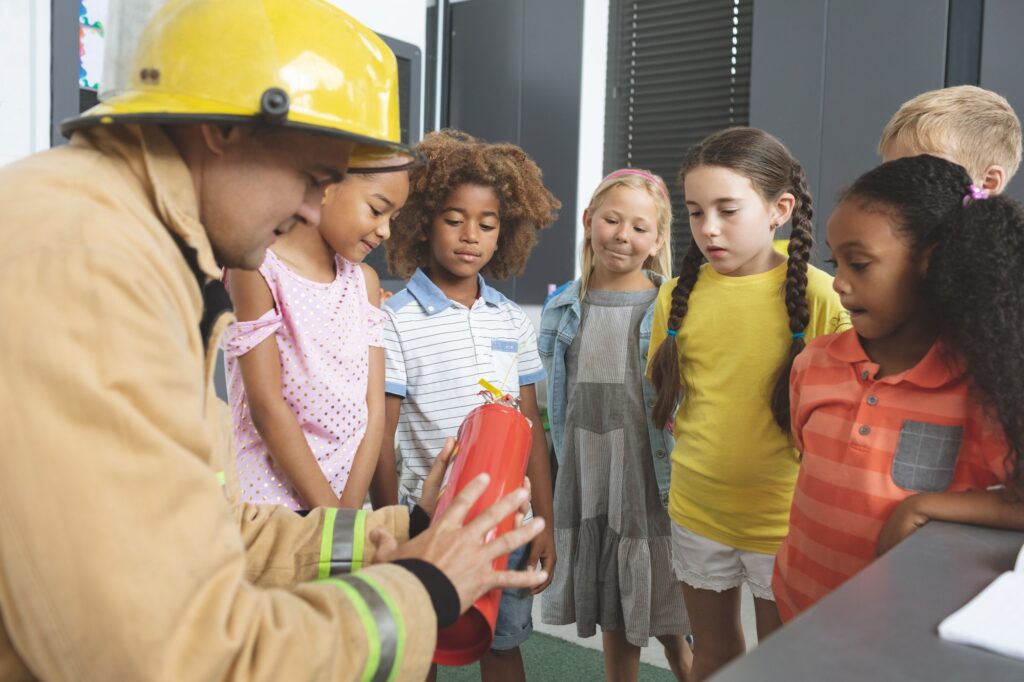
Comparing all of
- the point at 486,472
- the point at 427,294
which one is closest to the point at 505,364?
the point at 427,294

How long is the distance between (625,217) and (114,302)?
1.82 meters

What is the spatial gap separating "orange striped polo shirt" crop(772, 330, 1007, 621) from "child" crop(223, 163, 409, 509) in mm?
852

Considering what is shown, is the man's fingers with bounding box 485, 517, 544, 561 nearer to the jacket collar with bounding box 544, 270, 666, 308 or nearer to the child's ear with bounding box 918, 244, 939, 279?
the child's ear with bounding box 918, 244, 939, 279

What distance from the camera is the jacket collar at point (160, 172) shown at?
81 cm

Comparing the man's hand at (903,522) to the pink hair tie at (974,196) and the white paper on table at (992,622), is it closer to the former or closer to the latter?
the white paper on table at (992,622)

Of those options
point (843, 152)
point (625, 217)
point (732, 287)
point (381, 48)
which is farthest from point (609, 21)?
point (381, 48)

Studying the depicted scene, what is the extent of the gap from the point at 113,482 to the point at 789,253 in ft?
5.27

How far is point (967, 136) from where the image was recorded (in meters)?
1.86

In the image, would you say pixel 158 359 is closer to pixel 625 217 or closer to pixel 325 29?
pixel 325 29

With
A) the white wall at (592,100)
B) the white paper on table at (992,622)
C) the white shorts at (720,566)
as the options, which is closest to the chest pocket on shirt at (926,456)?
the white paper on table at (992,622)

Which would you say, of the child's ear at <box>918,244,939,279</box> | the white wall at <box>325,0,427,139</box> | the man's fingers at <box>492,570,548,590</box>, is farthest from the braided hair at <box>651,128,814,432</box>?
the white wall at <box>325,0,427,139</box>

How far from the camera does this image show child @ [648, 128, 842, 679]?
1.87 m

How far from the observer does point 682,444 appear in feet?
6.65

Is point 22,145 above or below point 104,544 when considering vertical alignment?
above
